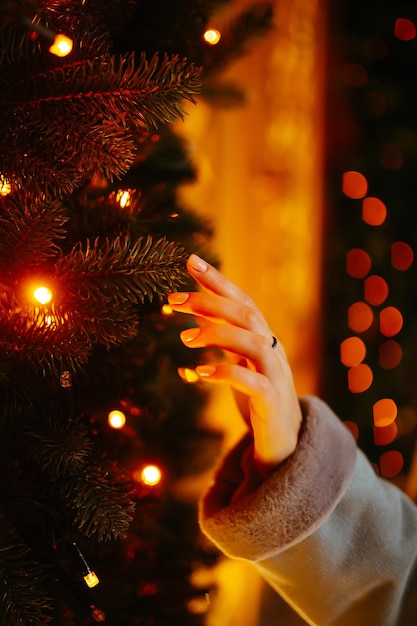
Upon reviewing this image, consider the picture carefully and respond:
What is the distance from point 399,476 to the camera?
1.75 meters

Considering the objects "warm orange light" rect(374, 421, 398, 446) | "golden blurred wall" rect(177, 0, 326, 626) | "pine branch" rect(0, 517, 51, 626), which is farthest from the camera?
"warm orange light" rect(374, 421, 398, 446)

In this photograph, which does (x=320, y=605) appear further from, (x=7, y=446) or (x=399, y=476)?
(x=399, y=476)

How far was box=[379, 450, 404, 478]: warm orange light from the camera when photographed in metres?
1.75

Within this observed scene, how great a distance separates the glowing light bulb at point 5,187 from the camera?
44 cm

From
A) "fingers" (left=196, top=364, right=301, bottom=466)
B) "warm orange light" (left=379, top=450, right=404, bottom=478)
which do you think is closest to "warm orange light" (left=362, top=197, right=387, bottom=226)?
"warm orange light" (left=379, top=450, right=404, bottom=478)

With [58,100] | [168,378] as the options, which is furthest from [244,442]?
[58,100]

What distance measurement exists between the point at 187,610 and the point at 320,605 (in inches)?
6.0

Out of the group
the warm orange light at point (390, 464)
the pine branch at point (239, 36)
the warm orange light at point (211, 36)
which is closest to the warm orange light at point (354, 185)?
the warm orange light at point (390, 464)

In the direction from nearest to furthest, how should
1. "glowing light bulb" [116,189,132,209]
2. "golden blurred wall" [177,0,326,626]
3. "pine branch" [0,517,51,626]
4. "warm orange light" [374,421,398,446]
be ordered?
"pine branch" [0,517,51,626] < "glowing light bulb" [116,189,132,209] < "golden blurred wall" [177,0,326,626] < "warm orange light" [374,421,398,446]

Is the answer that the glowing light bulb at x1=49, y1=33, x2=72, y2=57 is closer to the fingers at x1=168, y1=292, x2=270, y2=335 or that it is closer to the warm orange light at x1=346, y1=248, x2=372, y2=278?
the fingers at x1=168, y1=292, x2=270, y2=335

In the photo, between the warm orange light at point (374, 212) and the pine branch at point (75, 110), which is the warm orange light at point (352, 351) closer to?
the warm orange light at point (374, 212)

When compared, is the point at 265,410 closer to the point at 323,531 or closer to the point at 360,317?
the point at 323,531

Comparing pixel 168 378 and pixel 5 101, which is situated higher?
pixel 5 101

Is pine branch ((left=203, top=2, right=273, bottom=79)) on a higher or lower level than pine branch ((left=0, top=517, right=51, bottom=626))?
higher
